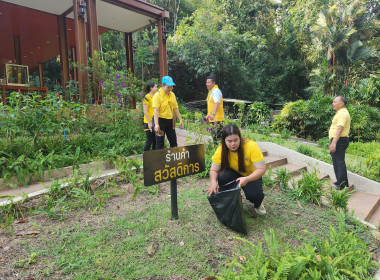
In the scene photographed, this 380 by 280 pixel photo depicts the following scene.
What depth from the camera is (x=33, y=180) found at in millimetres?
3639

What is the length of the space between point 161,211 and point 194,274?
3.29ft

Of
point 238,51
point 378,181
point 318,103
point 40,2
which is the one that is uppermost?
point 238,51

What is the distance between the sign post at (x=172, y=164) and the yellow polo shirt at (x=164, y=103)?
1.61m

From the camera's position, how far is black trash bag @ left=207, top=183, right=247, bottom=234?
100 inches

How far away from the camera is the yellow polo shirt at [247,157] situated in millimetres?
2771

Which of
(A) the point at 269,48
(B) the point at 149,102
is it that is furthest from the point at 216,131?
(A) the point at 269,48

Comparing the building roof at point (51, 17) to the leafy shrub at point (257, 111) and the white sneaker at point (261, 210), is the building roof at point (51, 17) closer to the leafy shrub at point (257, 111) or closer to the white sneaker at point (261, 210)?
the leafy shrub at point (257, 111)

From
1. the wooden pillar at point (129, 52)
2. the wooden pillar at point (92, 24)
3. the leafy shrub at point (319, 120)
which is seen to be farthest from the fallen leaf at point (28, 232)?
the leafy shrub at point (319, 120)

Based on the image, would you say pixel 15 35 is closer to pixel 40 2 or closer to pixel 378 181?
pixel 40 2

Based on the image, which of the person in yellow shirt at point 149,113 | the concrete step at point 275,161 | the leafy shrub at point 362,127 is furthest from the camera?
the leafy shrub at point 362,127

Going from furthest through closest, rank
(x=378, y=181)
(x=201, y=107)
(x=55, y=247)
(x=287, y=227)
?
(x=201, y=107) → (x=378, y=181) → (x=287, y=227) → (x=55, y=247)

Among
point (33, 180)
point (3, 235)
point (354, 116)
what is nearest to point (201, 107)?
point (354, 116)

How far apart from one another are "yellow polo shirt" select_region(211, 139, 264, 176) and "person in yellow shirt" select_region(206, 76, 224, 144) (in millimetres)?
1919

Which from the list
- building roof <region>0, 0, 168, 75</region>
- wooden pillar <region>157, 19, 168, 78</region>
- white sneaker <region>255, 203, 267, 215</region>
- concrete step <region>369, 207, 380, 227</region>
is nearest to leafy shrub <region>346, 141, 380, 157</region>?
concrete step <region>369, 207, 380, 227</region>
